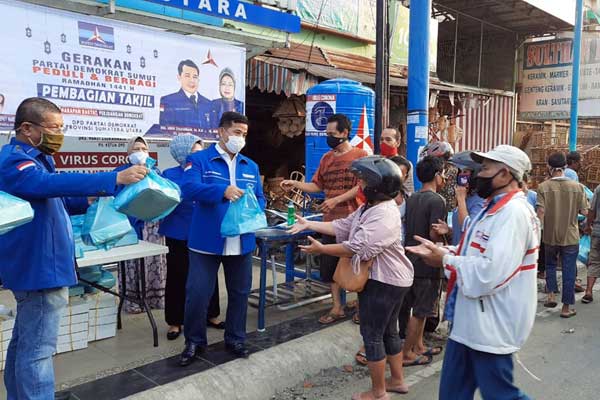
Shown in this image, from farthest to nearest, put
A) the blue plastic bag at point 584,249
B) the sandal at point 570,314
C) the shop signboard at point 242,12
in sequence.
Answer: the blue plastic bag at point 584,249
the sandal at point 570,314
the shop signboard at point 242,12

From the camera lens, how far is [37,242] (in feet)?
8.70

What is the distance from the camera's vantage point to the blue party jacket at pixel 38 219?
2.56 metres

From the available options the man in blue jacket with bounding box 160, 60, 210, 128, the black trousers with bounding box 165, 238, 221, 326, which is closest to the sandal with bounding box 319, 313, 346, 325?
the black trousers with bounding box 165, 238, 221, 326

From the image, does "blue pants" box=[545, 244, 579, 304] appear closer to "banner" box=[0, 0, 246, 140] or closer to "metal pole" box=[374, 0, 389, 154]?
"metal pole" box=[374, 0, 389, 154]

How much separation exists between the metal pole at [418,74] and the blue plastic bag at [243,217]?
2.64 meters

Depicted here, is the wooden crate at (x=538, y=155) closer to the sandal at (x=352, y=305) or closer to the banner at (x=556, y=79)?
the banner at (x=556, y=79)

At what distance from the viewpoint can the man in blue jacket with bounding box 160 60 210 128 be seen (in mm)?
5316

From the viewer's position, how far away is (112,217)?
11.2ft

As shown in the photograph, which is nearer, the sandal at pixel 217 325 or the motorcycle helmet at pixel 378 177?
the motorcycle helmet at pixel 378 177

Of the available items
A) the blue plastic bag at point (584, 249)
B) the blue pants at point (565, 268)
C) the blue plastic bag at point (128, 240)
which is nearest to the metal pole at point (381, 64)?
the blue pants at point (565, 268)

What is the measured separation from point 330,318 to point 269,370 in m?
1.13

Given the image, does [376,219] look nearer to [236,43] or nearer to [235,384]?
[235,384]

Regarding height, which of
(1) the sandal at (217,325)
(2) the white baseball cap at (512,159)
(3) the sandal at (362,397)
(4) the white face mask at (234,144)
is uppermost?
(4) the white face mask at (234,144)

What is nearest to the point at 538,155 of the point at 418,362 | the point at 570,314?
the point at 570,314
